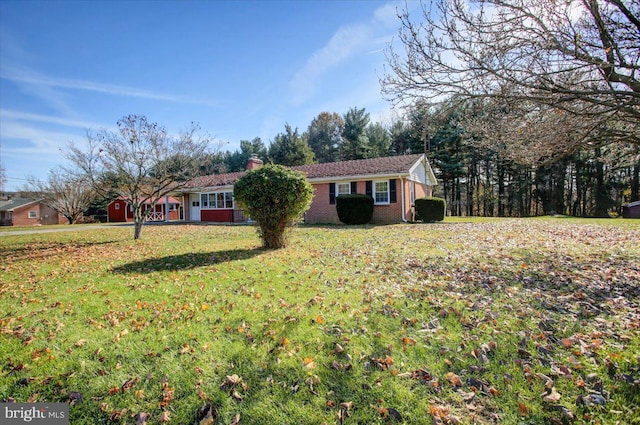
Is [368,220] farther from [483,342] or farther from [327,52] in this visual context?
[483,342]

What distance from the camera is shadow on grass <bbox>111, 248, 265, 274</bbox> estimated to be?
7090 millimetres

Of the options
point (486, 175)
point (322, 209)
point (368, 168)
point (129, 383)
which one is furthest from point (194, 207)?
point (486, 175)

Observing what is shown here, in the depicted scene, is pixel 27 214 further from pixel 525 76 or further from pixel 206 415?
pixel 525 76

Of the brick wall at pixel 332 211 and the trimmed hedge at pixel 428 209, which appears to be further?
the trimmed hedge at pixel 428 209

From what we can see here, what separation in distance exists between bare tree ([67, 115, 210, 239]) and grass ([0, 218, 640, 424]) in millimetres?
6351

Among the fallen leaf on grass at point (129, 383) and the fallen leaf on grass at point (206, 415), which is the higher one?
the fallen leaf on grass at point (129, 383)

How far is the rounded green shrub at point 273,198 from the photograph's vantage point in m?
8.74

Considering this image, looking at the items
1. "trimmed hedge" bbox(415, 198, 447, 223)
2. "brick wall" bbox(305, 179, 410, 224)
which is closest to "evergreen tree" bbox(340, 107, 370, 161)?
"brick wall" bbox(305, 179, 410, 224)

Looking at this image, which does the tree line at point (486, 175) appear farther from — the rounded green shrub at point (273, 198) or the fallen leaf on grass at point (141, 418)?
the fallen leaf on grass at point (141, 418)

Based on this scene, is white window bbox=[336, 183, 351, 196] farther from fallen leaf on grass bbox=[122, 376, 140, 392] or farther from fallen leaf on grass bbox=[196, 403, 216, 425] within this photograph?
fallen leaf on grass bbox=[196, 403, 216, 425]

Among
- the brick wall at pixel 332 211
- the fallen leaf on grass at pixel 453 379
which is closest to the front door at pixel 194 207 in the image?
the brick wall at pixel 332 211

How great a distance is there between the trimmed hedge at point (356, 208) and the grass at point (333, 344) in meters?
10.9

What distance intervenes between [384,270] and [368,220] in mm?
11594

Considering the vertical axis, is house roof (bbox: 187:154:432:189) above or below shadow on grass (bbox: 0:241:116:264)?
above
